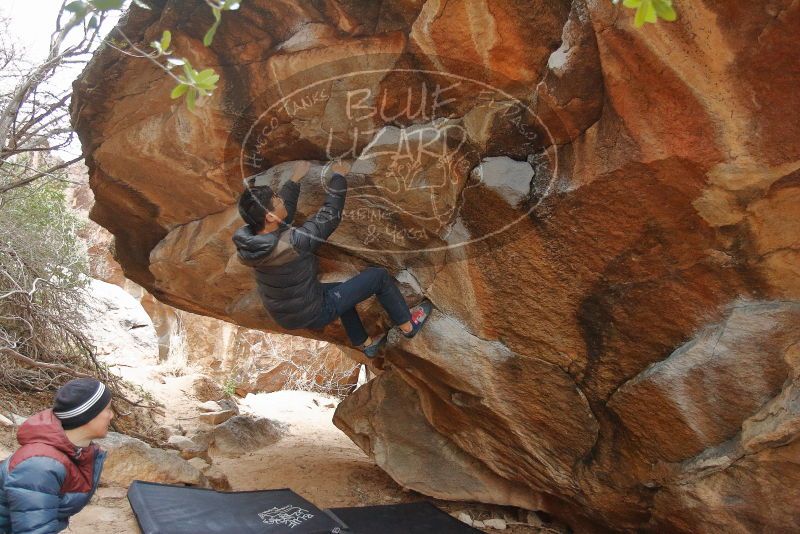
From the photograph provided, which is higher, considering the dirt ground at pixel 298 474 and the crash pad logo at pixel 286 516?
the crash pad logo at pixel 286 516

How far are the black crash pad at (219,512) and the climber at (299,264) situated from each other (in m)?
1.52

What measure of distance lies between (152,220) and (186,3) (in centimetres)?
221

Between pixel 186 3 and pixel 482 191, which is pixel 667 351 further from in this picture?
pixel 186 3

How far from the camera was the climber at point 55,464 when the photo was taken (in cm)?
211

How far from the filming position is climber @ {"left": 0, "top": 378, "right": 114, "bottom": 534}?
6.91ft

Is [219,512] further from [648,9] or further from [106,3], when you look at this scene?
[648,9]

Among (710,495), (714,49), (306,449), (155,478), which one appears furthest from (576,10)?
A: (306,449)

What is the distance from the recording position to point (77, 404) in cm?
228

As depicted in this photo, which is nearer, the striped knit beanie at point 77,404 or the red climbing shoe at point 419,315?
the striped knit beanie at point 77,404

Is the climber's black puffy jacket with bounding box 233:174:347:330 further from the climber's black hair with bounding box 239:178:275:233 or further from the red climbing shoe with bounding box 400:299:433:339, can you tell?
the red climbing shoe with bounding box 400:299:433:339

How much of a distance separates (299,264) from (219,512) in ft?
6.84

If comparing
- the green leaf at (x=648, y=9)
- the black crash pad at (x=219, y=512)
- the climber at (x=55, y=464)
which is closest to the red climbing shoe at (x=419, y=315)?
the black crash pad at (x=219, y=512)

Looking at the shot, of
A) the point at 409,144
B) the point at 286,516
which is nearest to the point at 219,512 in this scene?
the point at 286,516

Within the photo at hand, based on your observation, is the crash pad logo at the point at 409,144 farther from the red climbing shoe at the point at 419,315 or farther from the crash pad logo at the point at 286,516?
the crash pad logo at the point at 286,516
